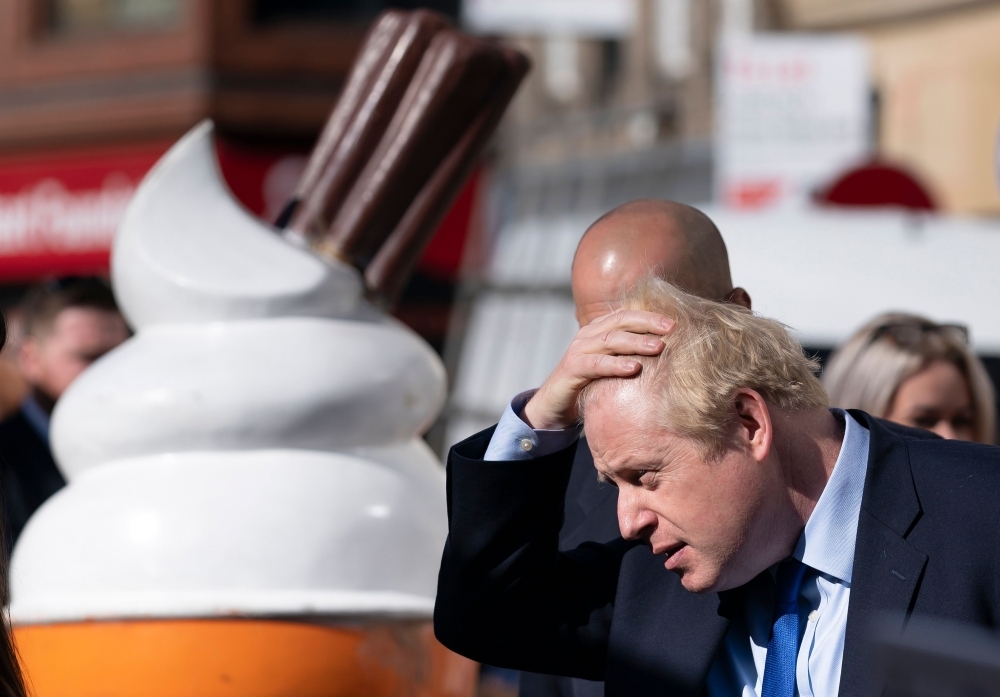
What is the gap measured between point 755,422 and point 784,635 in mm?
289

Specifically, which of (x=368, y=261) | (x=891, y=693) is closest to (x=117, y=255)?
(x=368, y=261)

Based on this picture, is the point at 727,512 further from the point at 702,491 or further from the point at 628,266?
the point at 628,266

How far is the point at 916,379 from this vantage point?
9.45ft

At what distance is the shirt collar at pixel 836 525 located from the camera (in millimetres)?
1651

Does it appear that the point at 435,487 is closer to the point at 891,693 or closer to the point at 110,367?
the point at 110,367

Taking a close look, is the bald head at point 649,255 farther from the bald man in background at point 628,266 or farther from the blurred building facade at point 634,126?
the blurred building facade at point 634,126

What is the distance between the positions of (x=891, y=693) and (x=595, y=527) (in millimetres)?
1274

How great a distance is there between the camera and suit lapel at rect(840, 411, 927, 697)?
157 cm

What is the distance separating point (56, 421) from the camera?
88.7 inches

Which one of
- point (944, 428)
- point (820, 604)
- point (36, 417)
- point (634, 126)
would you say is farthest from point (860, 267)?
point (634, 126)

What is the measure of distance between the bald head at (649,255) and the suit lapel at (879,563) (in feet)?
1.50

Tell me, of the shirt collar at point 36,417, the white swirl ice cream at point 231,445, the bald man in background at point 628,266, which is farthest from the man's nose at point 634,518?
the shirt collar at point 36,417

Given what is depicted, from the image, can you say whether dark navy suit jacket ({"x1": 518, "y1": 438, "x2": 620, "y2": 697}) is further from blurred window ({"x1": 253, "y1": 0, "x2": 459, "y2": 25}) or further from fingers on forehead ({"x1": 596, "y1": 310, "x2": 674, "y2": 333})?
blurred window ({"x1": 253, "y1": 0, "x2": 459, "y2": 25})

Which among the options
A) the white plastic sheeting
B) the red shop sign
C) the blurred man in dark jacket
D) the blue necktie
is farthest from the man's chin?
the red shop sign
